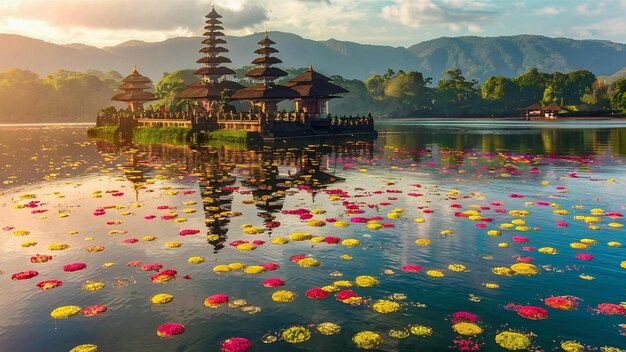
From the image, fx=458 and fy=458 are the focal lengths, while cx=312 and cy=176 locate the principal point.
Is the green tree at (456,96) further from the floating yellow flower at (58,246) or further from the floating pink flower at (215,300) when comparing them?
the floating pink flower at (215,300)

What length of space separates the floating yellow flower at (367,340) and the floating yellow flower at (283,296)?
197 cm

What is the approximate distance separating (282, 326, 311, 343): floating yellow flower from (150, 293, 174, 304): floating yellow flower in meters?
2.85

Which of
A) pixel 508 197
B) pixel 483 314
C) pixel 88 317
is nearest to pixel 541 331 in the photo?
pixel 483 314

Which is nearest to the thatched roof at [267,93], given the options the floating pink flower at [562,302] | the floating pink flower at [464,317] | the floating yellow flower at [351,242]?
the floating yellow flower at [351,242]

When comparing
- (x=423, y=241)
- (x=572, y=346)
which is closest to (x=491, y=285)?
(x=572, y=346)

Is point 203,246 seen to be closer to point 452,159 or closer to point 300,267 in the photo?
point 300,267

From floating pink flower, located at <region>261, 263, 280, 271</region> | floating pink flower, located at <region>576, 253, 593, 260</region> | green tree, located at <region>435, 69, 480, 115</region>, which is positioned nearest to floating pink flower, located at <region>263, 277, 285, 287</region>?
floating pink flower, located at <region>261, 263, 280, 271</region>

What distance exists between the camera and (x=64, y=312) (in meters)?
8.97

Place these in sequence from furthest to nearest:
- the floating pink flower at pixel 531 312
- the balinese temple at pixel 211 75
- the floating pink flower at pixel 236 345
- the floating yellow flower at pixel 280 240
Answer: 1. the balinese temple at pixel 211 75
2. the floating yellow flower at pixel 280 240
3. the floating pink flower at pixel 531 312
4. the floating pink flower at pixel 236 345

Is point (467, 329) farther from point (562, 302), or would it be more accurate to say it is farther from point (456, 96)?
point (456, 96)

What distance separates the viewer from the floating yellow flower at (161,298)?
30.8 feet

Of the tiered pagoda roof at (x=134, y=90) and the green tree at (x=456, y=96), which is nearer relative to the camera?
the tiered pagoda roof at (x=134, y=90)

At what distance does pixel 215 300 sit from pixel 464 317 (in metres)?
4.86

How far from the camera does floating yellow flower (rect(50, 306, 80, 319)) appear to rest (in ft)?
29.1
